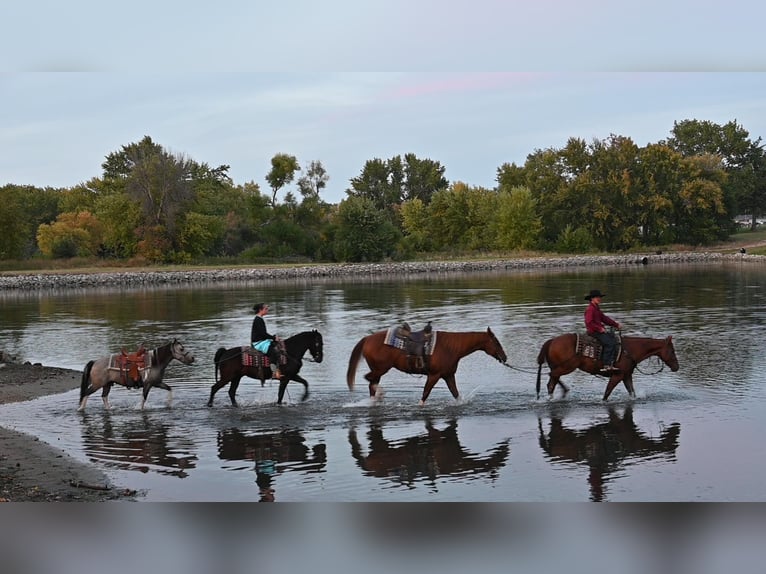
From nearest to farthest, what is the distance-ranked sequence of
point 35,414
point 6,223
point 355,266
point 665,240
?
point 35,414
point 6,223
point 355,266
point 665,240

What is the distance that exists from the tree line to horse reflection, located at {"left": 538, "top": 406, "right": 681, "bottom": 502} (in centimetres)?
7461

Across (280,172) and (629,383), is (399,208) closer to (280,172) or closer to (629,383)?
(280,172)

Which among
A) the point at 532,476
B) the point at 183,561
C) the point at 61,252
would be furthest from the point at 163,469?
the point at 61,252

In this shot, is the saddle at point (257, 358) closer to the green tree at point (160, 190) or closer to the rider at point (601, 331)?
the rider at point (601, 331)

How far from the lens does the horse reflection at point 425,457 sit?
33.7 ft

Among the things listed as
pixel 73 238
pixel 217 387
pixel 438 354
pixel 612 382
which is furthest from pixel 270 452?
pixel 73 238

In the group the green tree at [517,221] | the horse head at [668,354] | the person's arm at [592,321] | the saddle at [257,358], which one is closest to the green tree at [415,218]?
the green tree at [517,221]

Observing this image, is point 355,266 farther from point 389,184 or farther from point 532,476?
point 532,476

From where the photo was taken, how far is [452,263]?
87.8m

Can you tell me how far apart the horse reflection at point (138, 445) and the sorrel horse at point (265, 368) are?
4.97ft

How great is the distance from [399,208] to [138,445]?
375 feet

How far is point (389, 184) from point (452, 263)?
46925 mm

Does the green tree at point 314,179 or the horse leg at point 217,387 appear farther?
the green tree at point 314,179

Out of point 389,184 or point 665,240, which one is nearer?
point 665,240
